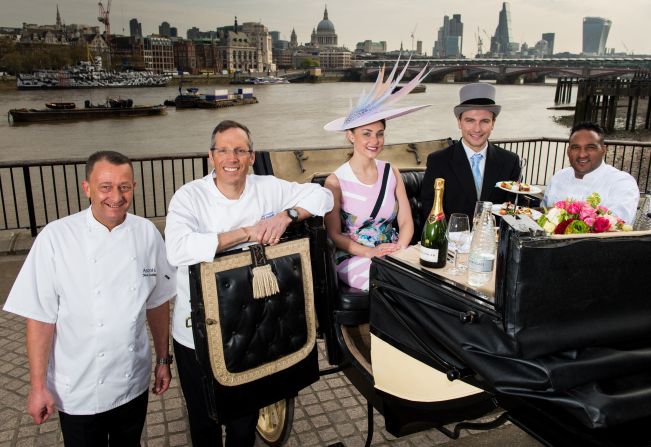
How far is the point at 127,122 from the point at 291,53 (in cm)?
14487

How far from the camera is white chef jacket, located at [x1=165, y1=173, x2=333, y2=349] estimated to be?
80.4 inches

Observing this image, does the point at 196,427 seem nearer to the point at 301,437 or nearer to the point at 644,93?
the point at 301,437

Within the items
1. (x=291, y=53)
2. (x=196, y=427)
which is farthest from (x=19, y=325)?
(x=291, y=53)

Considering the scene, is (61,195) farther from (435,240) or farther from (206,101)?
(206,101)

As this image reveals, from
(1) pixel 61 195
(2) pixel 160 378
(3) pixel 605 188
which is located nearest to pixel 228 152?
(2) pixel 160 378

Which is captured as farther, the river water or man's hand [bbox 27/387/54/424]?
the river water

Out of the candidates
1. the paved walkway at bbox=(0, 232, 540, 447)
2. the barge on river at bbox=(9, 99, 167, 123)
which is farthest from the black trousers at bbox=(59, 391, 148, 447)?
the barge on river at bbox=(9, 99, 167, 123)

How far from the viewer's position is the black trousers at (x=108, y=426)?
205 cm

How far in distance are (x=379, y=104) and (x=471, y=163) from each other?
104 centimetres

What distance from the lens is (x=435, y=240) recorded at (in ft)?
7.36

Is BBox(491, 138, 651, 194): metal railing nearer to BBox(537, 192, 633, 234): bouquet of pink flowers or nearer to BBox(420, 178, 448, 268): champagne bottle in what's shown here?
BBox(420, 178, 448, 268): champagne bottle

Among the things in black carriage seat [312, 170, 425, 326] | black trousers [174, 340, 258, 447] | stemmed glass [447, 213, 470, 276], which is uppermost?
stemmed glass [447, 213, 470, 276]

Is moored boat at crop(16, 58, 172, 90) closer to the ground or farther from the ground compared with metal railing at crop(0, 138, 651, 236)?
farther from the ground

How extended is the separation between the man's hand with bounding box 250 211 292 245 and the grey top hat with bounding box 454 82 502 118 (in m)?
1.73
